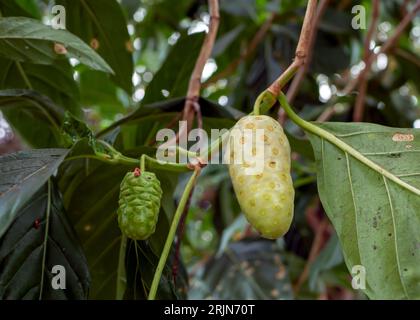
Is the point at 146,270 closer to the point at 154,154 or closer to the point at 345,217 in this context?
the point at 154,154

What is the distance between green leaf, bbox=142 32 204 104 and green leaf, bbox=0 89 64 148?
0.63 feet

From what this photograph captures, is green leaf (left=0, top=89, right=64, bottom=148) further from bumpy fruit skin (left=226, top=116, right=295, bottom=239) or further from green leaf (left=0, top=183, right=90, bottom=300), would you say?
bumpy fruit skin (left=226, top=116, right=295, bottom=239)

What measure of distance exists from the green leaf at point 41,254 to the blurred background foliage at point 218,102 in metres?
0.07

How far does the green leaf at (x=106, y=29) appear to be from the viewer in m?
1.07

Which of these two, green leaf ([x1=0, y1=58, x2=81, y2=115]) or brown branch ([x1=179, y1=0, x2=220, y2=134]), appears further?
green leaf ([x1=0, y1=58, x2=81, y2=115])

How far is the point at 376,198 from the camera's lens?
0.67 metres

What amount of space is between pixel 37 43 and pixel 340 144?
407 mm

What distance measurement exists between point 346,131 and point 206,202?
1473 mm

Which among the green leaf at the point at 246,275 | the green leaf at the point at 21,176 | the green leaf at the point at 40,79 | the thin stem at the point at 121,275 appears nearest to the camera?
the green leaf at the point at 21,176

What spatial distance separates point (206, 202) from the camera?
2182 mm

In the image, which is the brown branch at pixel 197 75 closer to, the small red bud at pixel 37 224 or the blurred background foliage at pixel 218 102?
the blurred background foliage at pixel 218 102

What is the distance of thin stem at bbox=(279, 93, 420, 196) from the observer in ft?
2.20

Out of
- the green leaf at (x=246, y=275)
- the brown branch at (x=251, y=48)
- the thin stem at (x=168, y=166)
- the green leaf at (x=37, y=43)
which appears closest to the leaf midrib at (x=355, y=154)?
the thin stem at (x=168, y=166)

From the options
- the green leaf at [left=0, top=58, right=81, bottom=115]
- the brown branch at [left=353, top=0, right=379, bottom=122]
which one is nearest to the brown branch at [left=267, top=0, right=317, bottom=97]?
the green leaf at [left=0, top=58, right=81, bottom=115]
